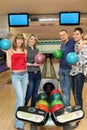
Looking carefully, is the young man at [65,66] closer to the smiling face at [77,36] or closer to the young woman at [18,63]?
the smiling face at [77,36]

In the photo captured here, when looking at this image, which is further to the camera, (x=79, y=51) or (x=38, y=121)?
(x=79, y=51)

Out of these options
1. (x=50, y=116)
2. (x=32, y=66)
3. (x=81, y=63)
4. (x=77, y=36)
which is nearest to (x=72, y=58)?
(x=81, y=63)

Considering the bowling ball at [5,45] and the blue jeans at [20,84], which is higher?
the bowling ball at [5,45]

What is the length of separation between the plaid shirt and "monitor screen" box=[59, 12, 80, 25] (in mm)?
3963

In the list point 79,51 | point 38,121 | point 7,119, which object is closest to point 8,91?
point 7,119

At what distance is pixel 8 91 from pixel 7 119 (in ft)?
6.38

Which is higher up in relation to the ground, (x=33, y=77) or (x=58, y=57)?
(x=58, y=57)

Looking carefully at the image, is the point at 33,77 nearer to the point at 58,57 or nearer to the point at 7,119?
the point at 58,57

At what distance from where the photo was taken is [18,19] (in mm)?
7207

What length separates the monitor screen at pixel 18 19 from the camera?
716cm

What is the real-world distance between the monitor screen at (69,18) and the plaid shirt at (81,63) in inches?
156

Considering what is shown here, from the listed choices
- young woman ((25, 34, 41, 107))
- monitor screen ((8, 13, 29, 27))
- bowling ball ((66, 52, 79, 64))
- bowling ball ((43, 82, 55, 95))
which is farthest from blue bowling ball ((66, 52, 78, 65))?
monitor screen ((8, 13, 29, 27))

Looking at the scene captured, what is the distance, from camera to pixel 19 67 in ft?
9.98

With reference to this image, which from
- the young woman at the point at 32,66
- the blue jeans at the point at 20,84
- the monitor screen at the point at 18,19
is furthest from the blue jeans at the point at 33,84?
the monitor screen at the point at 18,19
